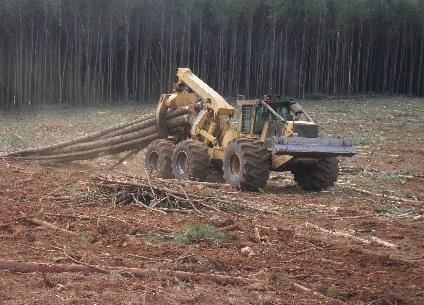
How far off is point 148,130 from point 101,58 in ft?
60.1

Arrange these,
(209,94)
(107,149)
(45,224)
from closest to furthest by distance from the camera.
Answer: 1. (45,224)
2. (209,94)
3. (107,149)

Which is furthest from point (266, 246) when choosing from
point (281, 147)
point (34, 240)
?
point (281, 147)

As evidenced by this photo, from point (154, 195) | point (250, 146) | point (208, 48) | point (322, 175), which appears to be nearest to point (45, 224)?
point (154, 195)

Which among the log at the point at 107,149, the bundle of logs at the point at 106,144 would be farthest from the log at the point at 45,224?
the bundle of logs at the point at 106,144

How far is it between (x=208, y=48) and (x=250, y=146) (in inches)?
962

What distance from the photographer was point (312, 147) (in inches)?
467

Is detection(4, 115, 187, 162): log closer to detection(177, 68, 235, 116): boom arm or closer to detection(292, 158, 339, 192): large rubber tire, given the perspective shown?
detection(177, 68, 235, 116): boom arm

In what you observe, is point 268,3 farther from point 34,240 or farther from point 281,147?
point 34,240

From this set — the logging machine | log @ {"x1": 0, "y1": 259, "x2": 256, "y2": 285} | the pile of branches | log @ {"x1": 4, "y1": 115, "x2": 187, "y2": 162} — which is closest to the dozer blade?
the logging machine

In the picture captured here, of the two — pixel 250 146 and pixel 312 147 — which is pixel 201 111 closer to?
pixel 250 146

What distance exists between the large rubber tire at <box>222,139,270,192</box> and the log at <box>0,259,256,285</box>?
6082 millimetres

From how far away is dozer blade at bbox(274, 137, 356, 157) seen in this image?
11558mm

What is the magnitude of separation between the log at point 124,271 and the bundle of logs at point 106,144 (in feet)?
30.6

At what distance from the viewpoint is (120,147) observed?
15938mm
